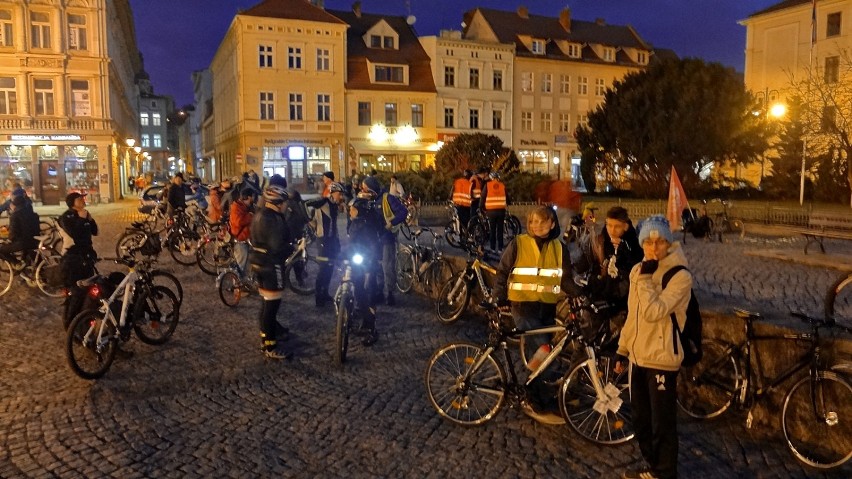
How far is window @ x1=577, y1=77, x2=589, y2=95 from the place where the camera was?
182 ft

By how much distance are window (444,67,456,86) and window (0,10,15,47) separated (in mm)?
26751

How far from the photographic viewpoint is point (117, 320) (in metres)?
7.36

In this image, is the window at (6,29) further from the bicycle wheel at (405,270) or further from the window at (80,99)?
the bicycle wheel at (405,270)

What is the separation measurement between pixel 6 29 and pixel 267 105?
1498 centimetres

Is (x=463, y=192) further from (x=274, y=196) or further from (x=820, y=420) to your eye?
(x=820, y=420)

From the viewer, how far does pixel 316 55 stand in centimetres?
4619

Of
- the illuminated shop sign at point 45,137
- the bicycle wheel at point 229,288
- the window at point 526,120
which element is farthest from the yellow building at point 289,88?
the bicycle wheel at point 229,288

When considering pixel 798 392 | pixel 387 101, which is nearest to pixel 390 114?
pixel 387 101

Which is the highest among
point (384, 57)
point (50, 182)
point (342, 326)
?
point (384, 57)

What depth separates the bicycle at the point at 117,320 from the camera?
22.7 ft

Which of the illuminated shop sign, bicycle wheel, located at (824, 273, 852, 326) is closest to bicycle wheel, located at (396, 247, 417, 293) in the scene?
bicycle wheel, located at (824, 273, 852, 326)

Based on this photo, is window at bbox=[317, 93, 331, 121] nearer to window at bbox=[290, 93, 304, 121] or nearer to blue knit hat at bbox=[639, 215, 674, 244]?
window at bbox=[290, 93, 304, 121]

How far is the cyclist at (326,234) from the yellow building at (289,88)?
115 ft

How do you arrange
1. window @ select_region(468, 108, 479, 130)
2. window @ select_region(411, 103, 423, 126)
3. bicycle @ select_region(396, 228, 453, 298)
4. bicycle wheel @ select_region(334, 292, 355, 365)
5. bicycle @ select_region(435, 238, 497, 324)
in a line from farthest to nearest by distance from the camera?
window @ select_region(468, 108, 479, 130), window @ select_region(411, 103, 423, 126), bicycle @ select_region(396, 228, 453, 298), bicycle @ select_region(435, 238, 497, 324), bicycle wheel @ select_region(334, 292, 355, 365)
